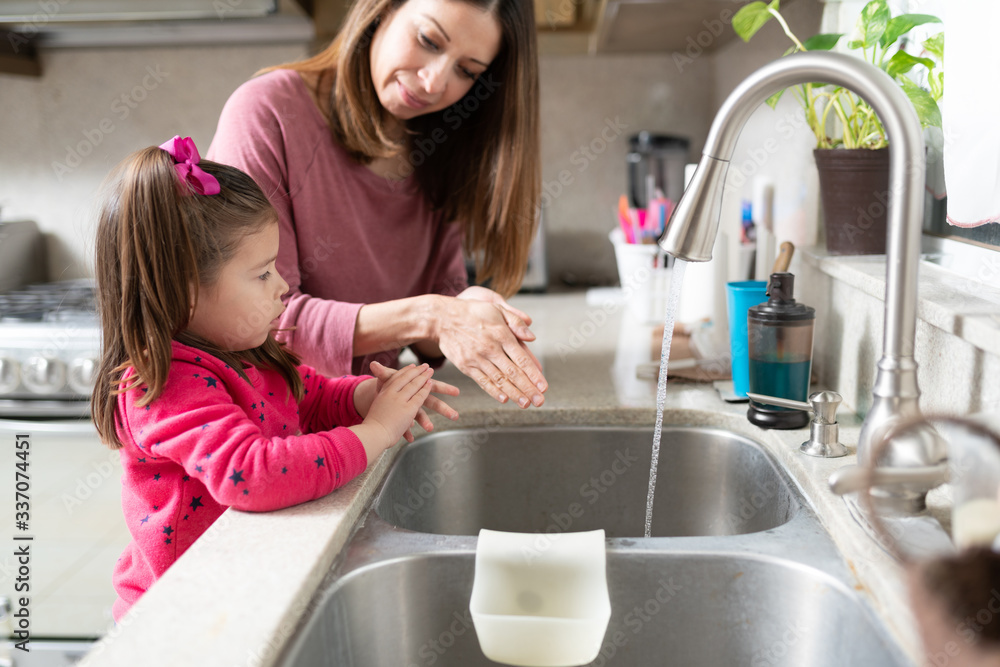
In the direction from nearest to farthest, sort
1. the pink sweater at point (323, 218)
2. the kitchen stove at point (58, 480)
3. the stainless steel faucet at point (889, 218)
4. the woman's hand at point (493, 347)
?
1. the stainless steel faucet at point (889, 218)
2. the woman's hand at point (493, 347)
3. the pink sweater at point (323, 218)
4. the kitchen stove at point (58, 480)

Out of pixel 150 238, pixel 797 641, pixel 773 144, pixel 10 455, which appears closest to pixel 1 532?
pixel 10 455

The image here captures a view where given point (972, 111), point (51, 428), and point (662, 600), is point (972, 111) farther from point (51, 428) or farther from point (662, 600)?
point (51, 428)

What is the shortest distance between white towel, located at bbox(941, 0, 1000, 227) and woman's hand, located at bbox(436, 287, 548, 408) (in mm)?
501

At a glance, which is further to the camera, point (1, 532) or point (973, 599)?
point (1, 532)

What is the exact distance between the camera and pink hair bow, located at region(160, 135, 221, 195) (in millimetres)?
801

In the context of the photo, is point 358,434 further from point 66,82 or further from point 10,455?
point 66,82

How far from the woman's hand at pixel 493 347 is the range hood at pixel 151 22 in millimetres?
1561

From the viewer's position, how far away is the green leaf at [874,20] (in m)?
0.92

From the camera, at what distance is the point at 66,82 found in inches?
101

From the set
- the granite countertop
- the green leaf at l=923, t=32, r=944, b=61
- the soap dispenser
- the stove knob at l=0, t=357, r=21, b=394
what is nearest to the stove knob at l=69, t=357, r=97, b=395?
the stove knob at l=0, t=357, r=21, b=394

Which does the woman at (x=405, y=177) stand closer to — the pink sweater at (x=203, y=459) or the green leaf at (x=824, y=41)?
the pink sweater at (x=203, y=459)

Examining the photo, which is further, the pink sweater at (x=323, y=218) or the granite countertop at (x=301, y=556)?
the pink sweater at (x=323, y=218)

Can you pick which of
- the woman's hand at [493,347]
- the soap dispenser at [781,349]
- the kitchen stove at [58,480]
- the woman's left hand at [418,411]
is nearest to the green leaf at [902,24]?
the soap dispenser at [781,349]

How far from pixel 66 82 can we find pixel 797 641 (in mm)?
2762
